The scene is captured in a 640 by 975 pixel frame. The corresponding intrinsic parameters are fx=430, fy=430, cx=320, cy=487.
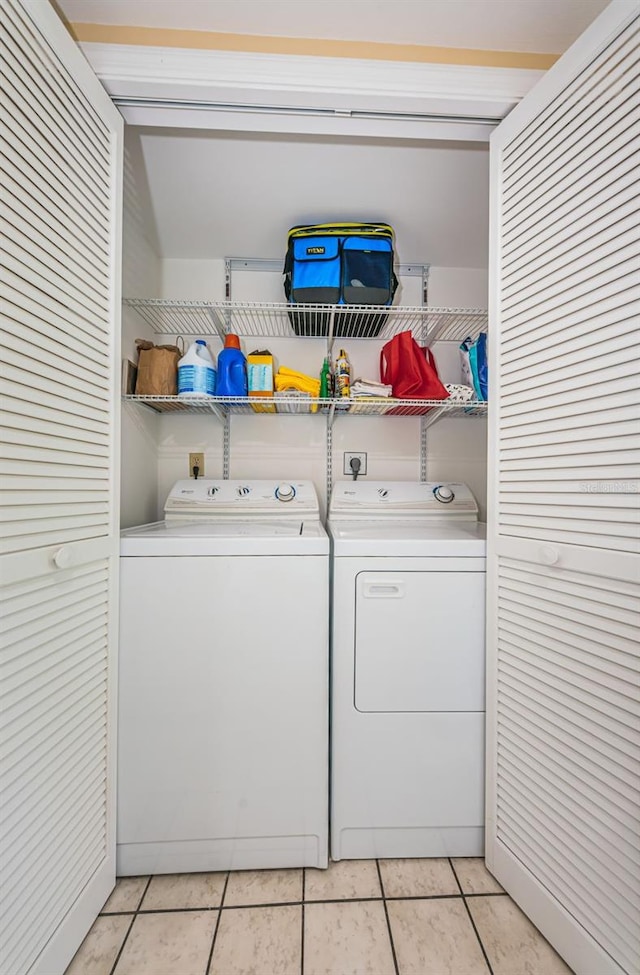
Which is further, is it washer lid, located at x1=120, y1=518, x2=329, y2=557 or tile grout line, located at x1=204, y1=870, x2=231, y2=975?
washer lid, located at x1=120, y1=518, x2=329, y2=557

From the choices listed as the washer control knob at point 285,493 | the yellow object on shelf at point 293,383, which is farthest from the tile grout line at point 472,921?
the yellow object on shelf at point 293,383

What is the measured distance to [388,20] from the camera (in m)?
1.22

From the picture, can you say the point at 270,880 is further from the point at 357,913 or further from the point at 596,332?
the point at 596,332

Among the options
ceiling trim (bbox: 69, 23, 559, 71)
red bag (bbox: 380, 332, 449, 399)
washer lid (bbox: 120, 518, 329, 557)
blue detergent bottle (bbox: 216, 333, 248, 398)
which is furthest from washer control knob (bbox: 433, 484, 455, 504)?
ceiling trim (bbox: 69, 23, 559, 71)

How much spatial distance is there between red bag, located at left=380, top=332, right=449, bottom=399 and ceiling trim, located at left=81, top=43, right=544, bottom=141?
2.40 feet

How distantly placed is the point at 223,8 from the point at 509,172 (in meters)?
0.93

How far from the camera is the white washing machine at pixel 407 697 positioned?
54.8 inches

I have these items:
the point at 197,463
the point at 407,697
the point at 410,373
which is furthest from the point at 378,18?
the point at 407,697

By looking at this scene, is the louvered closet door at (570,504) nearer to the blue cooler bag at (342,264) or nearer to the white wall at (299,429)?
the blue cooler bag at (342,264)

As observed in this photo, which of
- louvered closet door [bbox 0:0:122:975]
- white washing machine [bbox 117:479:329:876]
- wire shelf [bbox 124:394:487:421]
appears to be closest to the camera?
louvered closet door [bbox 0:0:122:975]

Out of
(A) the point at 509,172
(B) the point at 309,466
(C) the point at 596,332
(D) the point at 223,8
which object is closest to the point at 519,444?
(C) the point at 596,332

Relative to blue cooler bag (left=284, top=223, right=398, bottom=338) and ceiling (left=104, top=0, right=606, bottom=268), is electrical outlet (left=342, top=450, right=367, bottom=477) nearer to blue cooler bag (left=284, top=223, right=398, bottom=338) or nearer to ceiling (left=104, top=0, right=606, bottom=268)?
blue cooler bag (left=284, top=223, right=398, bottom=338)

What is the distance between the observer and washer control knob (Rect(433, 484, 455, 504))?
1959 mm

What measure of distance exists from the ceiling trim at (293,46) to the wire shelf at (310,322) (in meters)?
0.72
